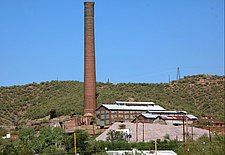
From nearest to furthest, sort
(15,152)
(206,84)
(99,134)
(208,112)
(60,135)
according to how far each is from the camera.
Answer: (15,152) → (60,135) → (99,134) → (208,112) → (206,84)

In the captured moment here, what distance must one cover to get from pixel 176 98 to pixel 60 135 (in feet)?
173

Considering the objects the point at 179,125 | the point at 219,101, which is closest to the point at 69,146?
the point at 179,125

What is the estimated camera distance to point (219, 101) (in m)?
94.3

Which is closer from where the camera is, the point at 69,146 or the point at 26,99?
the point at 69,146

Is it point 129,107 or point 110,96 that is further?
point 110,96

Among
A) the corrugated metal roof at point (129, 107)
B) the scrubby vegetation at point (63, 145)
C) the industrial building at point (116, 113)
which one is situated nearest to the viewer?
the scrubby vegetation at point (63, 145)

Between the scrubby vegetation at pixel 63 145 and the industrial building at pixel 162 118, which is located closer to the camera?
the scrubby vegetation at pixel 63 145

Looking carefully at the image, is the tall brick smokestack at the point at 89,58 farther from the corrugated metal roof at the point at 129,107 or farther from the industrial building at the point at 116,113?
the corrugated metal roof at the point at 129,107

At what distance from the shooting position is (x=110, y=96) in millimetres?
95062

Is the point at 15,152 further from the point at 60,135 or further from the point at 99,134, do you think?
the point at 99,134

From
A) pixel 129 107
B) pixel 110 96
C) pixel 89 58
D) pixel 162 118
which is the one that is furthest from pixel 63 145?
pixel 110 96

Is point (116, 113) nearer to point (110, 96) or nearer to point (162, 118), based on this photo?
point (162, 118)

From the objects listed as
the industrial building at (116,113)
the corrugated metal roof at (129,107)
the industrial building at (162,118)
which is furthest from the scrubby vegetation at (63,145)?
the corrugated metal roof at (129,107)

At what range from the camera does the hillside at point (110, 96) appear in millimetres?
88812
